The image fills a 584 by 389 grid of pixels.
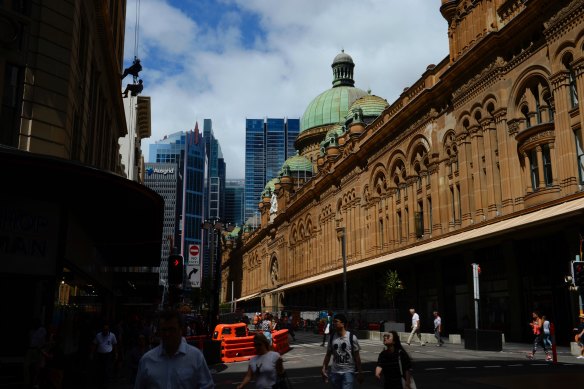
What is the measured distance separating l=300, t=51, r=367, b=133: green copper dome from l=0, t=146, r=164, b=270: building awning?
71827 millimetres

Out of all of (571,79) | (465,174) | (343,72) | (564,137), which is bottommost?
(564,137)

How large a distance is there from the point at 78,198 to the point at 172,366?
11625mm

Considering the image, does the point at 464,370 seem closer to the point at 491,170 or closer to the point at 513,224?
the point at 513,224

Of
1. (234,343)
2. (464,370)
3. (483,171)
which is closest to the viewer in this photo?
(464,370)

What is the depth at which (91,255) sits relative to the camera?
23.0m

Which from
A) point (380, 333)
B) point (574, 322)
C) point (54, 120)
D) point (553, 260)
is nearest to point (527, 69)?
point (553, 260)

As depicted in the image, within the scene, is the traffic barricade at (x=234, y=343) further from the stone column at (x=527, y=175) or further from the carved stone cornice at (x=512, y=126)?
the carved stone cornice at (x=512, y=126)

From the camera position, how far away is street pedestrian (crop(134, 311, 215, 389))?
499 cm

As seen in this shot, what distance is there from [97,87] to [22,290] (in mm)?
12082

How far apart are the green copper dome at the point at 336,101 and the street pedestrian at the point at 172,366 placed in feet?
281

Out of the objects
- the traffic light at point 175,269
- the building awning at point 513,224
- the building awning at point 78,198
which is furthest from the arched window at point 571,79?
the traffic light at point 175,269

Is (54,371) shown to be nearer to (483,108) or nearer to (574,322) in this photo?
(574,322)

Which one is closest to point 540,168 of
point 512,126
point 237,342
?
point 512,126

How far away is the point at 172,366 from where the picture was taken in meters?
5.04
